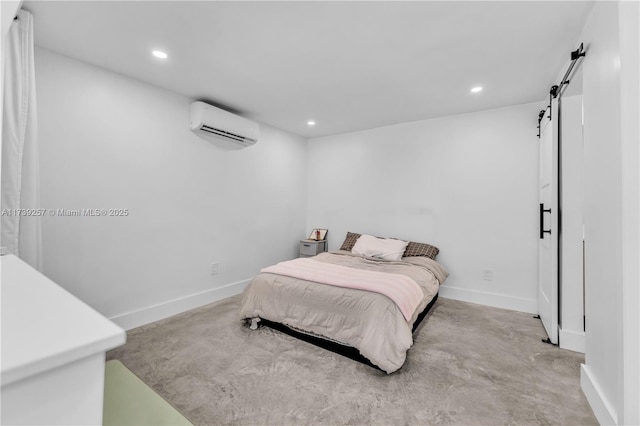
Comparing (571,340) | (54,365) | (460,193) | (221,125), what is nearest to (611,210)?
(571,340)

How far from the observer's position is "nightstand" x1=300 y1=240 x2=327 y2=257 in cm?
446

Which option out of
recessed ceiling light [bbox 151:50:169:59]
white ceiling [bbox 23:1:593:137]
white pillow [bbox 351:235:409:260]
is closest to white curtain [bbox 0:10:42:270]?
white ceiling [bbox 23:1:593:137]

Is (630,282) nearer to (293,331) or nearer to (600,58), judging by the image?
(600,58)

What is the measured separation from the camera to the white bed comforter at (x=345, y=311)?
2.04 meters

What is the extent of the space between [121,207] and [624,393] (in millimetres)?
3641

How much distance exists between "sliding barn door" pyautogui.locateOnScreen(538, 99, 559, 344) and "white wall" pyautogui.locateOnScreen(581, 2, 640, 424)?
686mm

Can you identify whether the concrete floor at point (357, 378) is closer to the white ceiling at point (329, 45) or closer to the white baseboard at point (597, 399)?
the white baseboard at point (597, 399)

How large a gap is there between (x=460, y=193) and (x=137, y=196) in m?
3.70

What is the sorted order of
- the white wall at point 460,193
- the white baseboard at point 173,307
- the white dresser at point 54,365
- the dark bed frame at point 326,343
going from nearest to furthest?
1. the white dresser at point 54,365
2. the dark bed frame at point 326,343
3. the white baseboard at point 173,307
4. the white wall at point 460,193

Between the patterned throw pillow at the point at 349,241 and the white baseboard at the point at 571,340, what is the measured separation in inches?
93.8

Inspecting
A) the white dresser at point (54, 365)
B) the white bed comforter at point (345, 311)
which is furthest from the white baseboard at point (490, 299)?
the white dresser at point (54, 365)

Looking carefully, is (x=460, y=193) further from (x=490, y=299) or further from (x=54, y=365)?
(x=54, y=365)

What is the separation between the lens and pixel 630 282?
1.22m

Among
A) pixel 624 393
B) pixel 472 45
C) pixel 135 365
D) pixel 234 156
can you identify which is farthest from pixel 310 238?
pixel 624 393
